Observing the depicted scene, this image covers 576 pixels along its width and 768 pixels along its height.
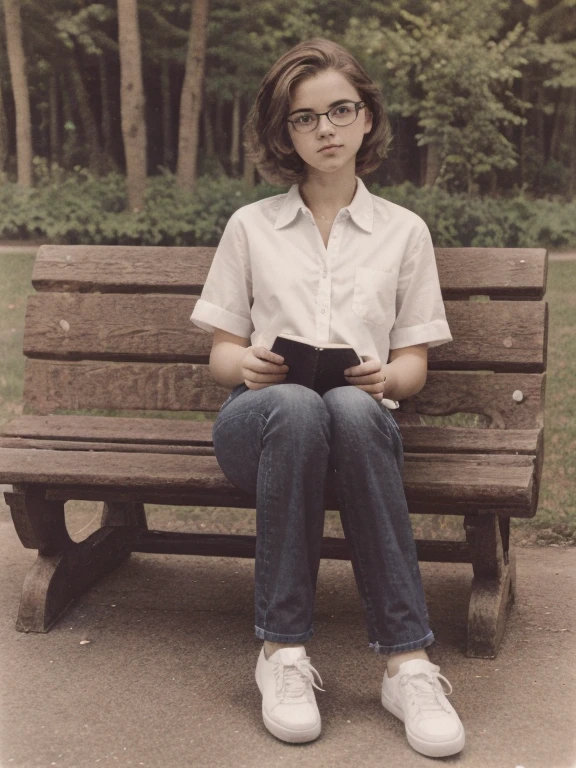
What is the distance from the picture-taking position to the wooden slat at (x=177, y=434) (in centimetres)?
318

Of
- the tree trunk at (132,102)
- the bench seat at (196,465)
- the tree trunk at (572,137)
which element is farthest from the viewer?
the tree trunk at (132,102)

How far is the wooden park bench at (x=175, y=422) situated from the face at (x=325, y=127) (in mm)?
668

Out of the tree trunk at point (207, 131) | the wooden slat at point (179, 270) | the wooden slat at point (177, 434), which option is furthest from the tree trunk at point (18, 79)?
the wooden slat at point (177, 434)

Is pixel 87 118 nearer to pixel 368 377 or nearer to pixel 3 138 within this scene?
pixel 3 138

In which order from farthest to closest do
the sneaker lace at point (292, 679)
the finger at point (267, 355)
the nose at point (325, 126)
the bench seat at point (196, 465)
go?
1. the nose at point (325, 126)
2. the bench seat at point (196, 465)
3. the finger at point (267, 355)
4. the sneaker lace at point (292, 679)

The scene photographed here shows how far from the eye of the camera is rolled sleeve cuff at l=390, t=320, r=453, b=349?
9.91 feet

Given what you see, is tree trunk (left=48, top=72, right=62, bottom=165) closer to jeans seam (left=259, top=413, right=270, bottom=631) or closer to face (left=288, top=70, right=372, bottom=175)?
face (left=288, top=70, right=372, bottom=175)

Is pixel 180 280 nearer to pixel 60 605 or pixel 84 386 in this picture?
pixel 84 386

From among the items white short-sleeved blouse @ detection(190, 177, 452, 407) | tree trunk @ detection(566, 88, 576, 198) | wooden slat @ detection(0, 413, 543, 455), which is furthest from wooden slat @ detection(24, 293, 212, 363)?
tree trunk @ detection(566, 88, 576, 198)

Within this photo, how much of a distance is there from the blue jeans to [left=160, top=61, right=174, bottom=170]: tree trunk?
3256 mm

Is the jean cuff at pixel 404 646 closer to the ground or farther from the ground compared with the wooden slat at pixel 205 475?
closer to the ground

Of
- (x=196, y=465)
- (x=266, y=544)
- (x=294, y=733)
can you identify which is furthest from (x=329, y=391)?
(x=294, y=733)

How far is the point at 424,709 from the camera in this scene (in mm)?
2510

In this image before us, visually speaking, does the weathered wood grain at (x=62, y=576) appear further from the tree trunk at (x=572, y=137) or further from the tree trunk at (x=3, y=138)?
the tree trunk at (x=572, y=137)
